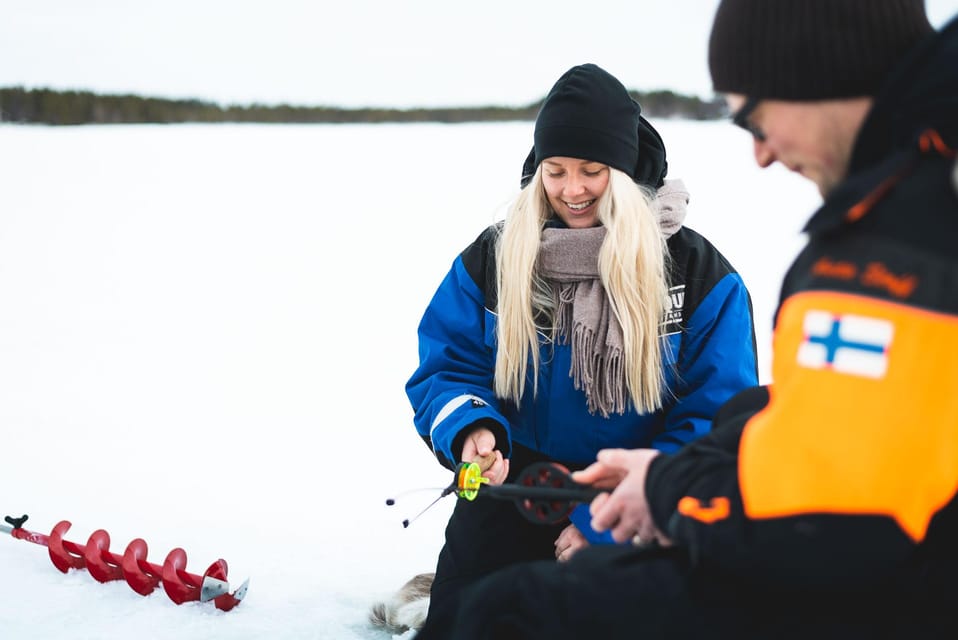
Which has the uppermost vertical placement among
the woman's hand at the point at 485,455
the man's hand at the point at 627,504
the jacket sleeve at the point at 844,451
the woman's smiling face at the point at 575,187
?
the woman's smiling face at the point at 575,187

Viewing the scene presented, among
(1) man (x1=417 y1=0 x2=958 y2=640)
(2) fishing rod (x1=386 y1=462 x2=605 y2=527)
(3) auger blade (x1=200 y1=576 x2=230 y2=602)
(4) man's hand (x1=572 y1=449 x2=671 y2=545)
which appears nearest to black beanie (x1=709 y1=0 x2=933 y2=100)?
(1) man (x1=417 y1=0 x2=958 y2=640)

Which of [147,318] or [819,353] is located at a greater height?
[819,353]

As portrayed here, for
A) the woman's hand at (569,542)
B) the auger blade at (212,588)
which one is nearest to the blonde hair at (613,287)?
the woman's hand at (569,542)

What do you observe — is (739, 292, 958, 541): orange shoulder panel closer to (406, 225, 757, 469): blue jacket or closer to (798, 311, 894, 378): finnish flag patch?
(798, 311, 894, 378): finnish flag patch

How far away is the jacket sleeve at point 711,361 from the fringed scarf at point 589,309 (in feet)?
0.54

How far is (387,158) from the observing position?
12.4 meters

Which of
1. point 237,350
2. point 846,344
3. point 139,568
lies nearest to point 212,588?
point 139,568

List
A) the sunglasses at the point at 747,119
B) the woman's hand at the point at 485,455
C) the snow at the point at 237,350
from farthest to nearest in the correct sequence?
the snow at the point at 237,350 < the woman's hand at the point at 485,455 < the sunglasses at the point at 747,119

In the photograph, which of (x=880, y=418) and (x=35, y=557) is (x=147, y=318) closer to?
(x=35, y=557)

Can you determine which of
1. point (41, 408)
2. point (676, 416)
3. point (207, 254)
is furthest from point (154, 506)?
point (207, 254)

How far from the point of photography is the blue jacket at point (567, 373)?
2.39 m

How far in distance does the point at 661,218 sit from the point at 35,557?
235 cm

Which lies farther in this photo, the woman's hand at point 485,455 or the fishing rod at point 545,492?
the woman's hand at point 485,455

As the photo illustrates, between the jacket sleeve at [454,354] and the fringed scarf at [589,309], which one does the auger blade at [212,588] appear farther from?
the fringed scarf at [589,309]
